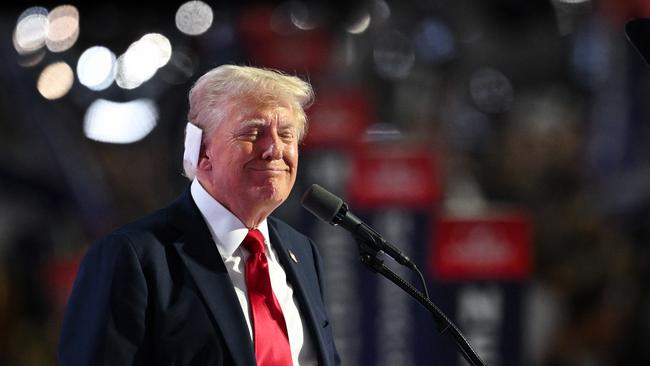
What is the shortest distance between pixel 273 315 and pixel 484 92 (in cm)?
306

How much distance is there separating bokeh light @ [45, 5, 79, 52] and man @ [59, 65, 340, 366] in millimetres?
3334

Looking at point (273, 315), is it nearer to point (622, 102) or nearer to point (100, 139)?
point (622, 102)

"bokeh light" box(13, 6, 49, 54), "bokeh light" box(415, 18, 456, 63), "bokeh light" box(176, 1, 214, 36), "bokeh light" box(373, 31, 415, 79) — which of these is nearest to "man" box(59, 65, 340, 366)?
"bokeh light" box(373, 31, 415, 79)

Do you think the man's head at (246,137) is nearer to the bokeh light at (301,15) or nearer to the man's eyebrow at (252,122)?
the man's eyebrow at (252,122)

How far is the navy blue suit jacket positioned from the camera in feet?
4.84

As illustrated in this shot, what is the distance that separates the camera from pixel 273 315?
1.65 metres

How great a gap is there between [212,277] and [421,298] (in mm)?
350

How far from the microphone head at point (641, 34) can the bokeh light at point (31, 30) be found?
149 inches

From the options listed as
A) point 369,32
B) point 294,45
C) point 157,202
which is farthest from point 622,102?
point 157,202

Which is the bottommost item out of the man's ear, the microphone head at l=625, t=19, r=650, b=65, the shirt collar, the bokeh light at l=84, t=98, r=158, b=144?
the bokeh light at l=84, t=98, r=158, b=144

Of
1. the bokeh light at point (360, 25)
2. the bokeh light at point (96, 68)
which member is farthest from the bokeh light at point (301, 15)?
the bokeh light at point (96, 68)

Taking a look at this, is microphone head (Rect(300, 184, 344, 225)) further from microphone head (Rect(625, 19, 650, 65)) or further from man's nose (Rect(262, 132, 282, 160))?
microphone head (Rect(625, 19, 650, 65))

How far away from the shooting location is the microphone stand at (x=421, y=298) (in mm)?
1594

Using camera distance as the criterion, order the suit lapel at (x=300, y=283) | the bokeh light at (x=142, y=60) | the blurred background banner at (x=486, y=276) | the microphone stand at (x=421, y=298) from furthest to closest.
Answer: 1. the bokeh light at (x=142, y=60)
2. the blurred background banner at (x=486, y=276)
3. the suit lapel at (x=300, y=283)
4. the microphone stand at (x=421, y=298)
